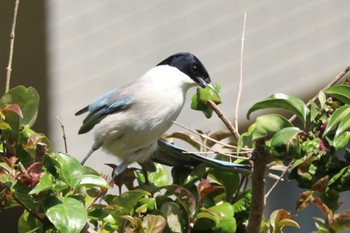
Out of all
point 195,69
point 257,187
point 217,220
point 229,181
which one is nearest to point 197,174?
point 229,181

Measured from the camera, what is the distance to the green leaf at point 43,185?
1689 millimetres

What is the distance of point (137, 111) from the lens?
8.97ft

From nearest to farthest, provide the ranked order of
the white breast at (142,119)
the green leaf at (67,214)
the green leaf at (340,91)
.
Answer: the green leaf at (67,214) → the green leaf at (340,91) → the white breast at (142,119)

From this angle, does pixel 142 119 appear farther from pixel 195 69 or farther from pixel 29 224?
pixel 29 224

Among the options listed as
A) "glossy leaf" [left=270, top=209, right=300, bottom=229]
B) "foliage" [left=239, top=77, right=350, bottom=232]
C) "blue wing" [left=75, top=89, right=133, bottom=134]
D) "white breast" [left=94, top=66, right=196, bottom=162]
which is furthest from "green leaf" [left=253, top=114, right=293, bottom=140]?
"blue wing" [left=75, top=89, right=133, bottom=134]

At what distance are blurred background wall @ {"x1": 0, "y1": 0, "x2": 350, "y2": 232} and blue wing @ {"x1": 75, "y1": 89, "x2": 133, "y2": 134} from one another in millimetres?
1178

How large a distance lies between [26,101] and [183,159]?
1.28ft

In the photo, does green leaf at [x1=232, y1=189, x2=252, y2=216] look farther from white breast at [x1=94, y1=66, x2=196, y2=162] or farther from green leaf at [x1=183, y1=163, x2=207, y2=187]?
white breast at [x1=94, y1=66, x2=196, y2=162]

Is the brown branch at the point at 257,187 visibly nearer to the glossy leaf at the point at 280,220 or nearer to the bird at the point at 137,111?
the glossy leaf at the point at 280,220

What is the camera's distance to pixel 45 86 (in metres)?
4.07

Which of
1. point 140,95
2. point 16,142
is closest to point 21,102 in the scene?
point 16,142

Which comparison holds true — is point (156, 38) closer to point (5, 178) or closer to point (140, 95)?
point (140, 95)

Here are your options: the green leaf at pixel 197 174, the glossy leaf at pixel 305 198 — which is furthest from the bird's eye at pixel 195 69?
the glossy leaf at pixel 305 198

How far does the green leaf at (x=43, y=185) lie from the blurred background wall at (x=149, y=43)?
2.20 m
